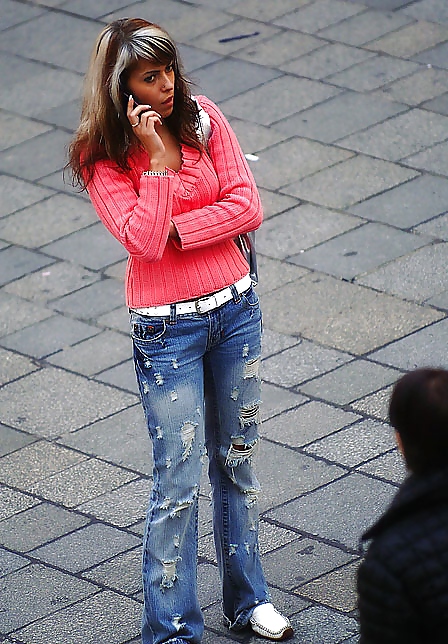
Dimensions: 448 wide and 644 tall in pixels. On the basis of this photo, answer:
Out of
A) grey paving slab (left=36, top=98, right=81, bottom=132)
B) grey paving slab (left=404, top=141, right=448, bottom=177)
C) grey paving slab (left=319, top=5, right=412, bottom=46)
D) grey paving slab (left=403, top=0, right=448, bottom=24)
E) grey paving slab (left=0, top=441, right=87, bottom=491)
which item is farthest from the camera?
grey paving slab (left=403, top=0, right=448, bottom=24)

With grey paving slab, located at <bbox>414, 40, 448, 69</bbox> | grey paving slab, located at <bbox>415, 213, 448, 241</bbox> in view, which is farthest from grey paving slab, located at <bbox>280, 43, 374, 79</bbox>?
grey paving slab, located at <bbox>415, 213, 448, 241</bbox>

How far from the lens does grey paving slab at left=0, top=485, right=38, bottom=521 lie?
457cm

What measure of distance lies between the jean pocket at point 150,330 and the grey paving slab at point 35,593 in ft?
3.62

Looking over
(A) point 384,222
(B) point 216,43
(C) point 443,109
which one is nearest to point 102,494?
(A) point 384,222

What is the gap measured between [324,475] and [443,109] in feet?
11.0

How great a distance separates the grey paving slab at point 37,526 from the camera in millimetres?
4379

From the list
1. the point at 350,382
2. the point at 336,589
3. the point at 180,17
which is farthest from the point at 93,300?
the point at 180,17

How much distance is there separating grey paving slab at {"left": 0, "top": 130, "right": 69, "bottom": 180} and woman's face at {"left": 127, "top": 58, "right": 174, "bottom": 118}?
3.70m

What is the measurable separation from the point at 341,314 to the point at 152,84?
2395 mm

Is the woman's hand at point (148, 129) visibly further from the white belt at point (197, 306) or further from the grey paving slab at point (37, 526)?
the grey paving slab at point (37, 526)

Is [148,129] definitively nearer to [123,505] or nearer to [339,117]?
[123,505]

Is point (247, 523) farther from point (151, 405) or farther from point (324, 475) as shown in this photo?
point (324, 475)

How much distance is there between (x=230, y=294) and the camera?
11.4 feet

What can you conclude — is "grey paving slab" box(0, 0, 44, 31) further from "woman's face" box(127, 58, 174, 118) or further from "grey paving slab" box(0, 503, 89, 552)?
"woman's face" box(127, 58, 174, 118)
